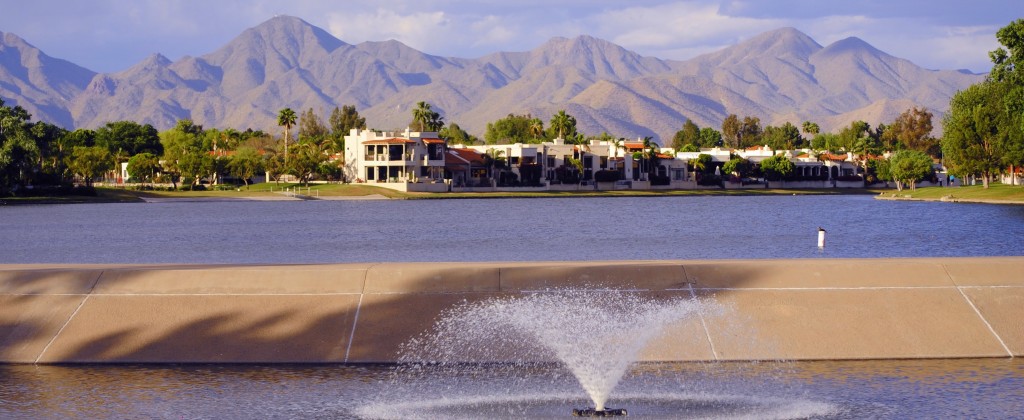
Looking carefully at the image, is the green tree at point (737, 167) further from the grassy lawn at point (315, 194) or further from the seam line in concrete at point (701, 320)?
the seam line in concrete at point (701, 320)

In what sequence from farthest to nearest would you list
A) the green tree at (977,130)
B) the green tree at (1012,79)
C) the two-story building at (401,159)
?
the two-story building at (401,159) → the green tree at (977,130) → the green tree at (1012,79)

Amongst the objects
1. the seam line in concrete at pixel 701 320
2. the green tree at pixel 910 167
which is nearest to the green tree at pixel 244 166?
the green tree at pixel 910 167

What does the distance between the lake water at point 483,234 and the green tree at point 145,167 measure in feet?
94.3

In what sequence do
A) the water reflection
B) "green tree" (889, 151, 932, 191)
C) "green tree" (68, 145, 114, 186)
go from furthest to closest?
"green tree" (889, 151, 932, 191)
"green tree" (68, 145, 114, 186)
the water reflection

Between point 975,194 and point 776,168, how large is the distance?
55.5 meters

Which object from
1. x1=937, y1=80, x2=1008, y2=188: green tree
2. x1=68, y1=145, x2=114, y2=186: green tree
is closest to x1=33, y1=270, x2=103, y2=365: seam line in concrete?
x1=937, y1=80, x2=1008, y2=188: green tree

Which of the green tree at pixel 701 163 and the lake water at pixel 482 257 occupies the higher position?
the green tree at pixel 701 163

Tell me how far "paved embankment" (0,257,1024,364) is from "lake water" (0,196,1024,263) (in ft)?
92.7

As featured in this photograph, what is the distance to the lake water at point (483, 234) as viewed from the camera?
1945 inches

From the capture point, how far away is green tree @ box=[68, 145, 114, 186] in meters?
130

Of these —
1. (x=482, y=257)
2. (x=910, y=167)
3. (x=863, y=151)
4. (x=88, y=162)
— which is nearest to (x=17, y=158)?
(x=88, y=162)

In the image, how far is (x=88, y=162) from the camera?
131m

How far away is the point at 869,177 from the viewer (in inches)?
7146

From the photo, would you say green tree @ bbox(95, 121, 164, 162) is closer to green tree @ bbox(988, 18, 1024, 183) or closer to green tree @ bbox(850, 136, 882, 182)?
green tree @ bbox(850, 136, 882, 182)
